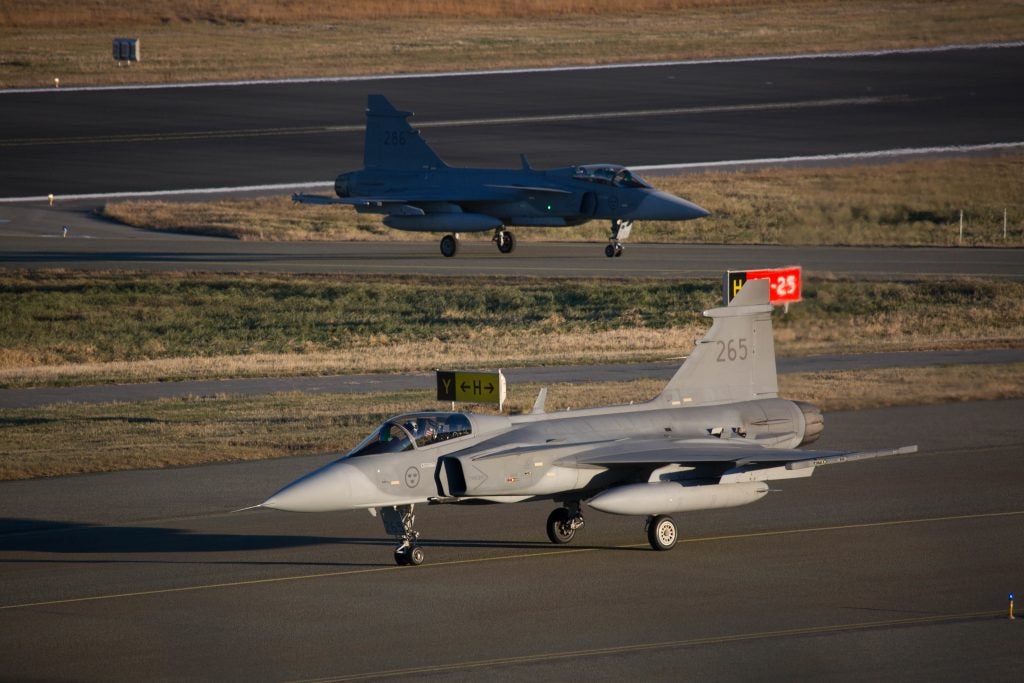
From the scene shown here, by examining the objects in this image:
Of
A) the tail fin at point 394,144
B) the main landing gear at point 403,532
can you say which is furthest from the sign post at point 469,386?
the tail fin at point 394,144

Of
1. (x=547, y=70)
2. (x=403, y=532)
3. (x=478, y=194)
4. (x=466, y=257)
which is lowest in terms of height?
(x=403, y=532)

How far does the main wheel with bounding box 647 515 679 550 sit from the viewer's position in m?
19.6

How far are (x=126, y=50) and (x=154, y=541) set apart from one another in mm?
76814

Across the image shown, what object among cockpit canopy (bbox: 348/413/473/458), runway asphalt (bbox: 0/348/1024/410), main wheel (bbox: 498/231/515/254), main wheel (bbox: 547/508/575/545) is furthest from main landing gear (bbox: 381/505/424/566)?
main wheel (bbox: 498/231/515/254)

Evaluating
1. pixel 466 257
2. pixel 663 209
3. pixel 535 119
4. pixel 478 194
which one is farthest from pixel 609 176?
pixel 535 119

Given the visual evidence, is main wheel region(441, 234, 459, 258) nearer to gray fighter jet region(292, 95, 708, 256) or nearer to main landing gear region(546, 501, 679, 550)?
gray fighter jet region(292, 95, 708, 256)

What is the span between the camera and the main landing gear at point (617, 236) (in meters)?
49.3

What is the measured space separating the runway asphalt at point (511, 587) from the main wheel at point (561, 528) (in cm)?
22

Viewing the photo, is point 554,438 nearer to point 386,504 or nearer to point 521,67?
point 386,504

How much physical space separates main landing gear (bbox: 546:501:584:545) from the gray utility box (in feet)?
257

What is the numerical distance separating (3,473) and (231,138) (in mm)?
52945

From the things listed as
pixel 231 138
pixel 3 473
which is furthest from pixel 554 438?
pixel 231 138

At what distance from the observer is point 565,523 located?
20.2 m

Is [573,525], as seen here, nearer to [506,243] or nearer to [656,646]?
[656,646]
